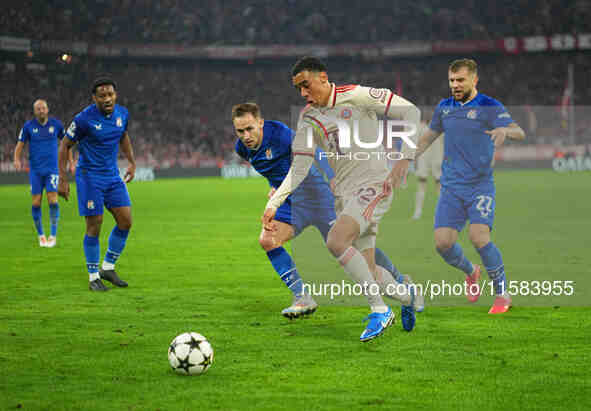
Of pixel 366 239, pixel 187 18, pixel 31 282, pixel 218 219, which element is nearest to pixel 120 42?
pixel 187 18

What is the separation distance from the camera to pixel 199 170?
35844 mm

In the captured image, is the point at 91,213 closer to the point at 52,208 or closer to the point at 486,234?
the point at 486,234

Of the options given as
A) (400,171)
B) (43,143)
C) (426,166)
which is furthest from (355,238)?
(426,166)

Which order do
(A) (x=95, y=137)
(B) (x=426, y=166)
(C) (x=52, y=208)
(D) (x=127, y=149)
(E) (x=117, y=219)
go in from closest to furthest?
(A) (x=95, y=137) < (E) (x=117, y=219) < (D) (x=127, y=149) < (C) (x=52, y=208) < (B) (x=426, y=166)

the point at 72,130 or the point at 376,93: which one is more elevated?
the point at 376,93

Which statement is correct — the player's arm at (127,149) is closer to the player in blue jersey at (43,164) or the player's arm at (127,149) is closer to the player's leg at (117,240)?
the player's leg at (117,240)

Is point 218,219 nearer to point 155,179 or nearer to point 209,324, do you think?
point 209,324

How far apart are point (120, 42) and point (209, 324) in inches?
1616

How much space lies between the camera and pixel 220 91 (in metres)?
48.4

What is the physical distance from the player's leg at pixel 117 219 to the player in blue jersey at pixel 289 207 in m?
2.08

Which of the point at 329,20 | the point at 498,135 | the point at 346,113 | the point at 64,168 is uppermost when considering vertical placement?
the point at 329,20

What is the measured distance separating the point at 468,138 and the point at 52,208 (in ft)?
24.5

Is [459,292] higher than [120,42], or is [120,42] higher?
[120,42]

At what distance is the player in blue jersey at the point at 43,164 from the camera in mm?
11914
